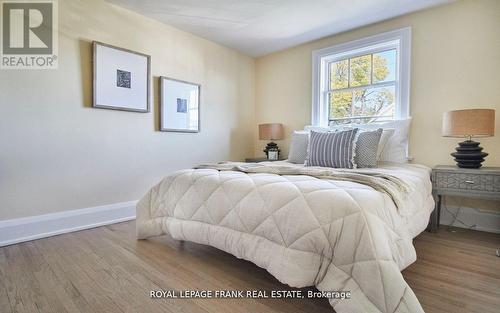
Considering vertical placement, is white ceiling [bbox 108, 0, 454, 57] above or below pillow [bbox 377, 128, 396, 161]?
above

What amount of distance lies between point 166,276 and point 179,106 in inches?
92.1

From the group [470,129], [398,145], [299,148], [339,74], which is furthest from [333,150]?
[339,74]

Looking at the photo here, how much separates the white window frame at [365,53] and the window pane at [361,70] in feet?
0.24

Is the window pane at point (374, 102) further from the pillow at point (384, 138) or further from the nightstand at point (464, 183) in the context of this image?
the nightstand at point (464, 183)

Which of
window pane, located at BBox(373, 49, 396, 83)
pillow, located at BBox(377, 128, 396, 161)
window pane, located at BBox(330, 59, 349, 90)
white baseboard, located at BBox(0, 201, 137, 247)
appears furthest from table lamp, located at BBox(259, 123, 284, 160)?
white baseboard, located at BBox(0, 201, 137, 247)

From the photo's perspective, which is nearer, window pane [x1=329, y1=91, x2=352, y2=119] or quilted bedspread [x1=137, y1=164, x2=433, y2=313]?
quilted bedspread [x1=137, y1=164, x2=433, y2=313]

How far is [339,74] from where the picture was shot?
3578 millimetres

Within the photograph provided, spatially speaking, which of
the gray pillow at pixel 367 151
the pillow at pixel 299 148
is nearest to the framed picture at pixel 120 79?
the pillow at pixel 299 148

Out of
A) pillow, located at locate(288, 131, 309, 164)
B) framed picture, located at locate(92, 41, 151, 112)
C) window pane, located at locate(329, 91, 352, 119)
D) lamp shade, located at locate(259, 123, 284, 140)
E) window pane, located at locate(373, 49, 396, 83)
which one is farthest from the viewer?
lamp shade, located at locate(259, 123, 284, 140)

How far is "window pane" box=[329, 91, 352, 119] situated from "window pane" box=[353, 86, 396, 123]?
0.26 ft

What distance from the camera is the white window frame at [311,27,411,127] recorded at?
2.96m

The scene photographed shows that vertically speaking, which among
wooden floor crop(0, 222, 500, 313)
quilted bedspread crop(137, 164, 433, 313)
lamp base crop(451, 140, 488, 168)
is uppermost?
lamp base crop(451, 140, 488, 168)

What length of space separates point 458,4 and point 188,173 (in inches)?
126

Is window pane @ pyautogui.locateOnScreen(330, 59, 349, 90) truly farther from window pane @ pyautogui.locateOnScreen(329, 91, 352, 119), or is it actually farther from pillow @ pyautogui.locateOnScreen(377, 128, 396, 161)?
pillow @ pyautogui.locateOnScreen(377, 128, 396, 161)
